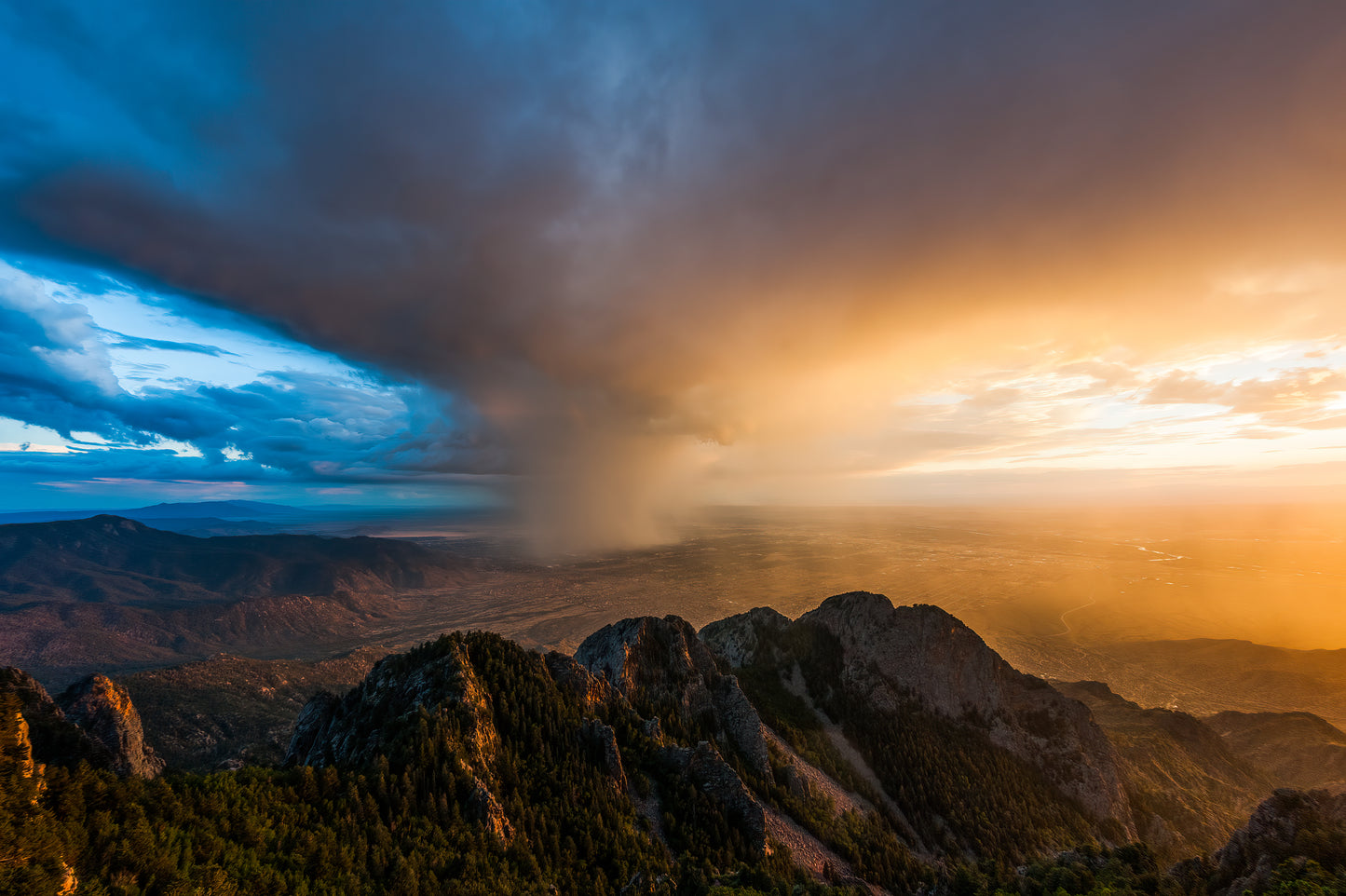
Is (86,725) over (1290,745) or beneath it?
Answer: over

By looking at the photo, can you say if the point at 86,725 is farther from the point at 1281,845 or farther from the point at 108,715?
the point at 1281,845

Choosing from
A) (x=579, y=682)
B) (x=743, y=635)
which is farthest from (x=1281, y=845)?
(x=743, y=635)

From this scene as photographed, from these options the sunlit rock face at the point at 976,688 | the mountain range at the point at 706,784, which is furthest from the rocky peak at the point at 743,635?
the sunlit rock face at the point at 976,688

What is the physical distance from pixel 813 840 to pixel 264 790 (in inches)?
1837

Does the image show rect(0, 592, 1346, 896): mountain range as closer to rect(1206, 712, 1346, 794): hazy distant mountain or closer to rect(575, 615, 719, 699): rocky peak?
rect(575, 615, 719, 699): rocky peak

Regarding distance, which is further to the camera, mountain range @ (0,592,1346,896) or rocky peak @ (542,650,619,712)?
rocky peak @ (542,650,619,712)

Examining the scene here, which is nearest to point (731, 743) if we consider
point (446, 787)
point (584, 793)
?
point (584, 793)

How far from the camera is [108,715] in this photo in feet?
188

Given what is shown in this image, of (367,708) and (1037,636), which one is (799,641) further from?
(1037,636)

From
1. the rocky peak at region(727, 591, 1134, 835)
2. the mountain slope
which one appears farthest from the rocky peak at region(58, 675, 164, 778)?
the rocky peak at region(727, 591, 1134, 835)

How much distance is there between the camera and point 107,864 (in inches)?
663

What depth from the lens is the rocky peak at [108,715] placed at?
54.2 m

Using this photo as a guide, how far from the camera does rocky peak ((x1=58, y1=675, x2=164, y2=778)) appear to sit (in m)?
54.2

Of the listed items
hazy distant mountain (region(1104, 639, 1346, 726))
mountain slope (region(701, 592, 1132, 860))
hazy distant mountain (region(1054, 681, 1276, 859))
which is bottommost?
hazy distant mountain (region(1104, 639, 1346, 726))
